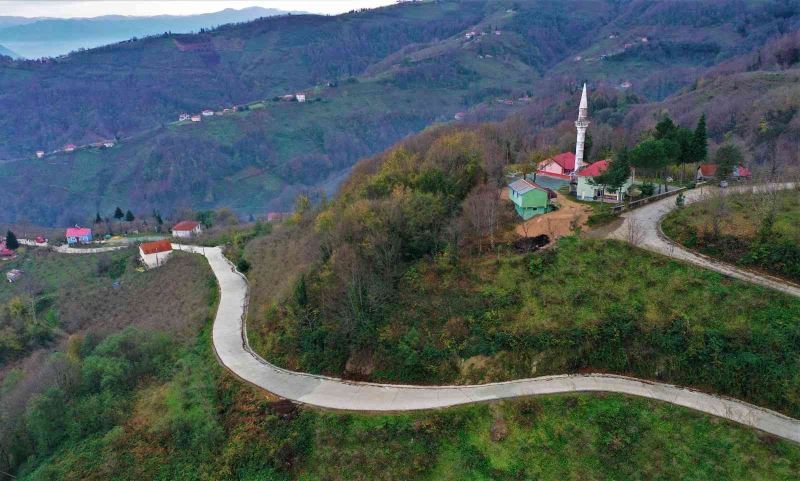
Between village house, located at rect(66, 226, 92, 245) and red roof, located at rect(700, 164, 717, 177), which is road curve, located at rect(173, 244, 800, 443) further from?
village house, located at rect(66, 226, 92, 245)

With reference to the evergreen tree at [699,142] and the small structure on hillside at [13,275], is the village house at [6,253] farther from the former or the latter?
the evergreen tree at [699,142]

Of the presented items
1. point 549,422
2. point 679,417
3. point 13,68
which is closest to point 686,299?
point 679,417

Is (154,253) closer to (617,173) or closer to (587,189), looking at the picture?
(587,189)

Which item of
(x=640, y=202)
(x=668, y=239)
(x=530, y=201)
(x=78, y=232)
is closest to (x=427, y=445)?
(x=668, y=239)

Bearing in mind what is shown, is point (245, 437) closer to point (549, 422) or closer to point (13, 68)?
point (549, 422)

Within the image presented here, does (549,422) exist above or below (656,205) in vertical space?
below

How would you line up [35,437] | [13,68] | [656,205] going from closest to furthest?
[35,437], [656,205], [13,68]
